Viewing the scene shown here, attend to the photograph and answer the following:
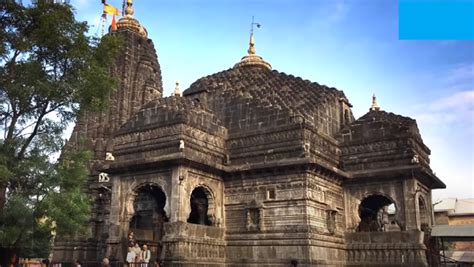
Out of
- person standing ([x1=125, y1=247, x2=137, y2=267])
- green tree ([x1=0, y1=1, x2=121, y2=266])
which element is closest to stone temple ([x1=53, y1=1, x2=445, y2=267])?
person standing ([x1=125, y1=247, x2=137, y2=267])

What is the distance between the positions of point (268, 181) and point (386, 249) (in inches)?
227

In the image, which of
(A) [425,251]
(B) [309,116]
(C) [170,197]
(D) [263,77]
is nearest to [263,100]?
(B) [309,116]

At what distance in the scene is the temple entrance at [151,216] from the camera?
23.0 metres

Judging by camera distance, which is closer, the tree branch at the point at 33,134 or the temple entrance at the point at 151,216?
the tree branch at the point at 33,134

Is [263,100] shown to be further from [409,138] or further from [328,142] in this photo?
[409,138]

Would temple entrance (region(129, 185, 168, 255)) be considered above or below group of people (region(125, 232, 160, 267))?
above

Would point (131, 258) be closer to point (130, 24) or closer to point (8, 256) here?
point (8, 256)

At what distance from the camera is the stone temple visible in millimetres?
20469

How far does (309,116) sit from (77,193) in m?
11.5

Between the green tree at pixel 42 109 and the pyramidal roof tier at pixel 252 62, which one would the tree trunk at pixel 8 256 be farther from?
the pyramidal roof tier at pixel 252 62

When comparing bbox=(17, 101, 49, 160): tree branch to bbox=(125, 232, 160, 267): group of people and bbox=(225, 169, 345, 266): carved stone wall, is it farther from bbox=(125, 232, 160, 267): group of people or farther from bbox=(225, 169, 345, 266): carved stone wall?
bbox=(225, 169, 345, 266): carved stone wall

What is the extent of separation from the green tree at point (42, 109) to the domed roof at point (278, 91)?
9515mm

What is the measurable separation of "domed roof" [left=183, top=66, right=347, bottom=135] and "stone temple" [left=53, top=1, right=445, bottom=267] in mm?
104

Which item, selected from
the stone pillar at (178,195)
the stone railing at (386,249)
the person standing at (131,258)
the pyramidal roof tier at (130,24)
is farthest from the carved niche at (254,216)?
the pyramidal roof tier at (130,24)
